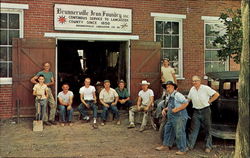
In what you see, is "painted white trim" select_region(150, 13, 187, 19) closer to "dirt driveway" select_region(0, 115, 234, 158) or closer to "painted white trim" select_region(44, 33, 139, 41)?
"painted white trim" select_region(44, 33, 139, 41)

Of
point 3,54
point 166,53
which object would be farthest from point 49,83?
point 166,53

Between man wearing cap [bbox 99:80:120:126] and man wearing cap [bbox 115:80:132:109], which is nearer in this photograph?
man wearing cap [bbox 99:80:120:126]

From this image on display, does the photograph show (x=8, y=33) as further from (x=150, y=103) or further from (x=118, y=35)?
(x=150, y=103)

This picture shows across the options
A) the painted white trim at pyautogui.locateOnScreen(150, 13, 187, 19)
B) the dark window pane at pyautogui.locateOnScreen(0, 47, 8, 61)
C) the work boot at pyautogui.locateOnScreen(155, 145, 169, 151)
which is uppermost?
the painted white trim at pyautogui.locateOnScreen(150, 13, 187, 19)

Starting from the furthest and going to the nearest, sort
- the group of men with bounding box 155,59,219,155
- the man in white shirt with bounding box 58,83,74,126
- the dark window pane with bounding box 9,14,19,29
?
the dark window pane with bounding box 9,14,19,29 < the man in white shirt with bounding box 58,83,74,126 < the group of men with bounding box 155,59,219,155

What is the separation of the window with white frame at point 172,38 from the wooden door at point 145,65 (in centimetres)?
78

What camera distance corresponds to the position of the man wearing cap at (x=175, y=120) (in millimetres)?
6691

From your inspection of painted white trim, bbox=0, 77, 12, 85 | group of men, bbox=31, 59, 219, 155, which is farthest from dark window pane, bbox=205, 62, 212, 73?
painted white trim, bbox=0, 77, 12, 85

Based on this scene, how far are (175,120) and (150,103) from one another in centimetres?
228

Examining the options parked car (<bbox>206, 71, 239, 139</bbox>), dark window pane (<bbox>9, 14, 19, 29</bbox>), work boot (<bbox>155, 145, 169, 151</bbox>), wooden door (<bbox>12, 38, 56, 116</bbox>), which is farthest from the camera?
dark window pane (<bbox>9, 14, 19, 29</bbox>)

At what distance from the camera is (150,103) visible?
29.6 ft

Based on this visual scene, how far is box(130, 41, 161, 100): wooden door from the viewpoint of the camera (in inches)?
427

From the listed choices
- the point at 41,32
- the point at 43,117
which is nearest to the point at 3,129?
the point at 43,117

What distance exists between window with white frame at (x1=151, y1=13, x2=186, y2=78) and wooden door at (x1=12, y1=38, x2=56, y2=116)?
15.2 ft
